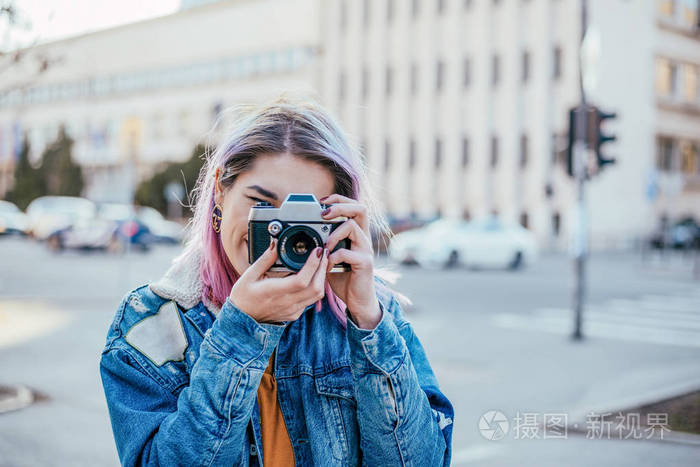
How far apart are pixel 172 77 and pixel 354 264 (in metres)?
60.4

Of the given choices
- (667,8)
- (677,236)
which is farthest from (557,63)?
(677,236)

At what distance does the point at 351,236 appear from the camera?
5.42 feet

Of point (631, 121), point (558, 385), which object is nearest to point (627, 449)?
point (558, 385)

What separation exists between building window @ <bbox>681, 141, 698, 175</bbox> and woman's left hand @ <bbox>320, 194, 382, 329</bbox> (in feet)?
152

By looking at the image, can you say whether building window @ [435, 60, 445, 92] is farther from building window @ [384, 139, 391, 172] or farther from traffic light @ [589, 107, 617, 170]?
traffic light @ [589, 107, 617, 170]

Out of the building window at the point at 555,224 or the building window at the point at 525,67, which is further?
the building window at the point at 525,67

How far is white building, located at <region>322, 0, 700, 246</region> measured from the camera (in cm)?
3909

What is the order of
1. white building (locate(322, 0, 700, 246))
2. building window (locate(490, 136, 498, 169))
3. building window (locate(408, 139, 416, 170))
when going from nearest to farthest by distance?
1. white building (locate(322, 0, 700, 246))
2. building window (locate(490, 136, 498, 169))
3. building window (locate(408, 139, 416, 170))

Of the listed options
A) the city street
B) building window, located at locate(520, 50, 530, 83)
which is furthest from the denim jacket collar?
building window, located at locate(520, 50, 530, 83)

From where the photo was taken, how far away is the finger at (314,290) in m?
1.51

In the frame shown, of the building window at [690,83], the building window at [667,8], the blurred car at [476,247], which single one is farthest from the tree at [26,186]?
the building window at [690,83]

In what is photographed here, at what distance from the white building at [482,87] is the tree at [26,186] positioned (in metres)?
10.9

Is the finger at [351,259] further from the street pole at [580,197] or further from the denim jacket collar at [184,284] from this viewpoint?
the street pole at [580,197]

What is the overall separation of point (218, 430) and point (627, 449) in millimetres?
4300
